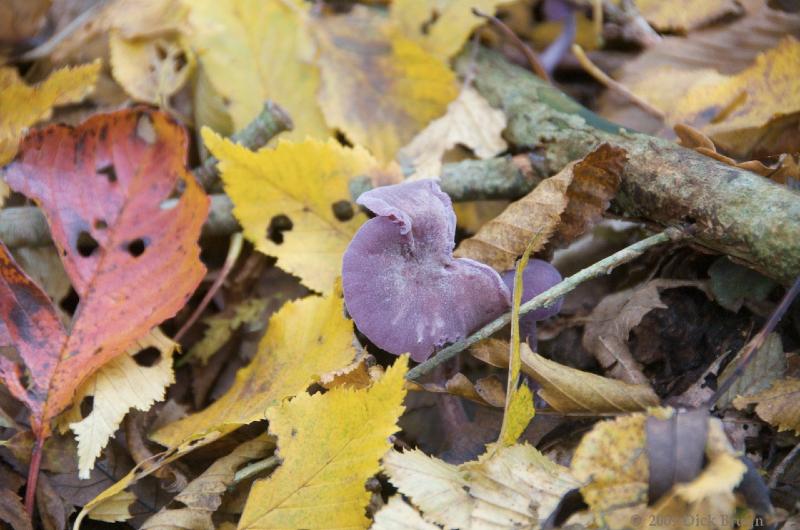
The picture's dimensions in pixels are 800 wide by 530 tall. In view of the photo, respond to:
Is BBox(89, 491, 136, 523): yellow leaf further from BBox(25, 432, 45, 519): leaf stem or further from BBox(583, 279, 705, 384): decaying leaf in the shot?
BBox(583, 279, 705, 384): decaying leaf

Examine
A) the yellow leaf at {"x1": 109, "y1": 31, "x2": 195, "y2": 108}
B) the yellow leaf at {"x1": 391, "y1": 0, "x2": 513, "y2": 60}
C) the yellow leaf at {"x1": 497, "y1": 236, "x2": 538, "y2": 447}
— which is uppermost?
the yellow leaf at {"x1": 391, "y1": 0, "x2": 513, "y2": 60}

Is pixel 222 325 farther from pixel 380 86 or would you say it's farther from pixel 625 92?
pixel 625 92

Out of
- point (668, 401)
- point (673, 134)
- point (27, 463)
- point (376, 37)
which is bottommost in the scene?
point (27, 463)

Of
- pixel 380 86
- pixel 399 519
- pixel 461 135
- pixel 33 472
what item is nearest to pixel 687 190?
pixel 461 135

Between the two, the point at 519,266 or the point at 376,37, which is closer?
the point at 519,266

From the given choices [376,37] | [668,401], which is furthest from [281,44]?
[668,401]

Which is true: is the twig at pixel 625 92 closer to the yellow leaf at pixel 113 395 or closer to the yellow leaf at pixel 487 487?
the yellow leaf at pixel 487 487

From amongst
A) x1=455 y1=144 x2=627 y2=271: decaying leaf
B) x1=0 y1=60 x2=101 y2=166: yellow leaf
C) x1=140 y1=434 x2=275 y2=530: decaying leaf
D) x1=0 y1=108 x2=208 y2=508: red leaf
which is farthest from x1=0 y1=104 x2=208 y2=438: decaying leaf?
x1=455 y1=144 x2=627 y2=271: decaying leaf

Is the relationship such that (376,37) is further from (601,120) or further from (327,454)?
(327,454)
